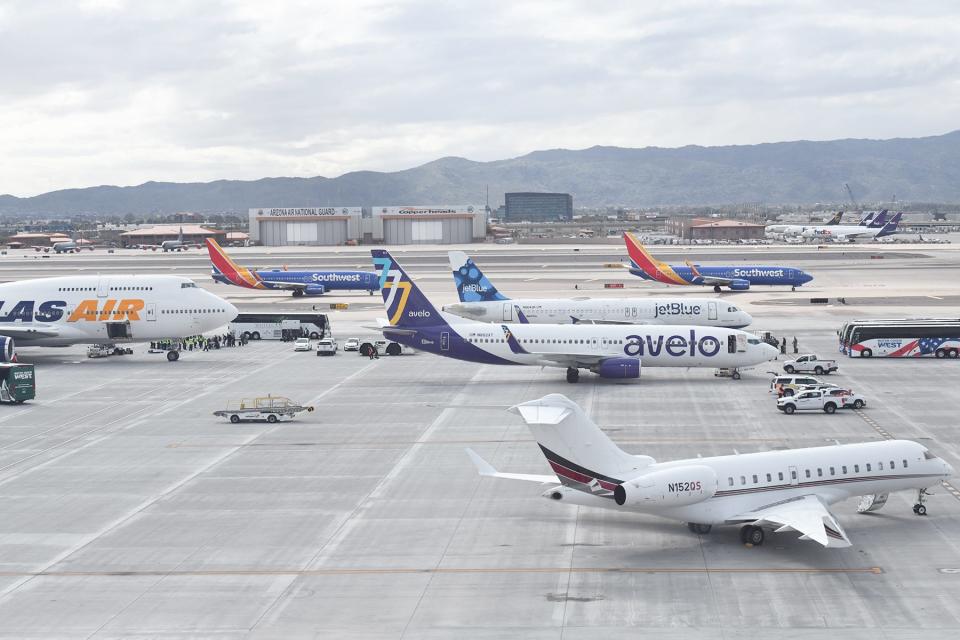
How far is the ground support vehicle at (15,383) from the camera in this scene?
62969 mm

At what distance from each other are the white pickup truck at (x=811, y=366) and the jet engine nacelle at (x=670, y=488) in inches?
1523

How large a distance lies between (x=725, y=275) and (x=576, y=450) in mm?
102495

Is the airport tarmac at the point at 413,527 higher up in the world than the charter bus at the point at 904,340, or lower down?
lower down

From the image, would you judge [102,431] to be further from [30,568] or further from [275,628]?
[275,628]

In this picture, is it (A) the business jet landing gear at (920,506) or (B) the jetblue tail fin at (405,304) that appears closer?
(A) the business jet landing gear at (920,506)

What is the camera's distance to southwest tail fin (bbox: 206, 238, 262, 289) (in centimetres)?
13575

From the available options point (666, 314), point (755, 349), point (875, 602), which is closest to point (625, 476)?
point (875, 602)

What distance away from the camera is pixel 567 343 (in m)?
68.2

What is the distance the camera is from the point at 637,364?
2665 inches

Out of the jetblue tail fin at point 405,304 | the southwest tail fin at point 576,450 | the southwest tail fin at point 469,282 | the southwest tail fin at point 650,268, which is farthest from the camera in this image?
the southwest tail fin at point 650,268

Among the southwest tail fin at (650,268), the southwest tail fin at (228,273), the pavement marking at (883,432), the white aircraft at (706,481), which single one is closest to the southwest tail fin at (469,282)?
the pavement marking at (883,432)

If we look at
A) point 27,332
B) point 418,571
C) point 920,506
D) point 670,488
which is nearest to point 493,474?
point 418,571

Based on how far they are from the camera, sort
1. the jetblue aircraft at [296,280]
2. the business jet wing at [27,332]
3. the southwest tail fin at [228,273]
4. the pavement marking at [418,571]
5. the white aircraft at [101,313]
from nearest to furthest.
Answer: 1. the pavement marking at [418,571]
2. the business jet wing at [27,332]
3. the white aircraft at [101,313]
4. the jetblue aircraft at [296,280]
5. the southwest tail fin at [228,273]

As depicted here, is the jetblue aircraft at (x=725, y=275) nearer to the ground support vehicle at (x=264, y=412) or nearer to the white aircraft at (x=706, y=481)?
the ground support vehicle at (x=264, y=412)
